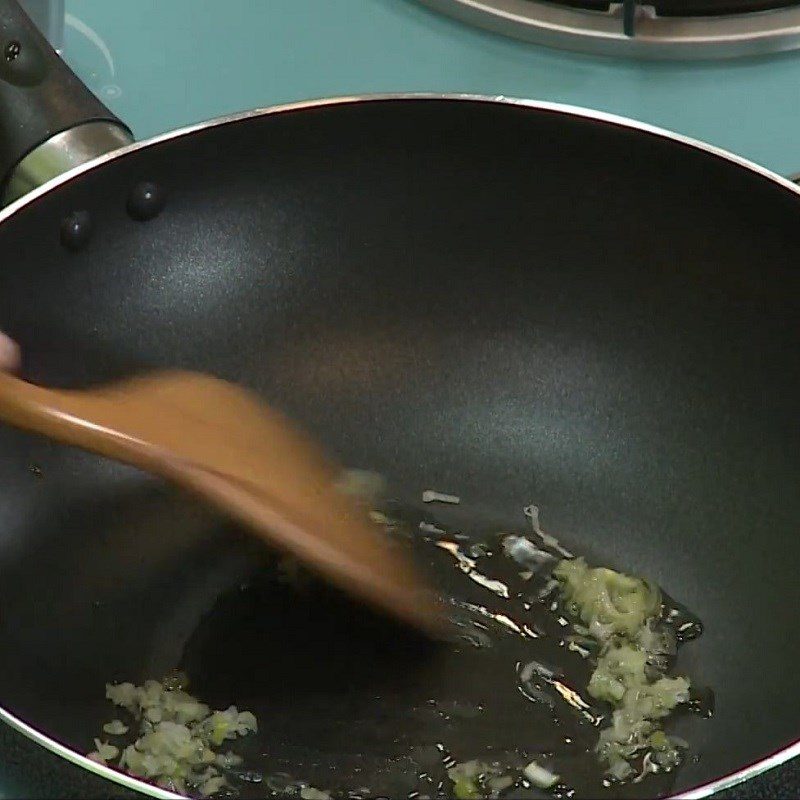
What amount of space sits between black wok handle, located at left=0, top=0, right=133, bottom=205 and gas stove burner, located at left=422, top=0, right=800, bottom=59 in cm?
49

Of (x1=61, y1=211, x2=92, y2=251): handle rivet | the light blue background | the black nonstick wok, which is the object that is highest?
the light blue background

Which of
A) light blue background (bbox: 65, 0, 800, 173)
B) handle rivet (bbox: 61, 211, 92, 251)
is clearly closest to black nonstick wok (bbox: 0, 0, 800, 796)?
handle rivet (bbox: 61, 211, 92, 251)

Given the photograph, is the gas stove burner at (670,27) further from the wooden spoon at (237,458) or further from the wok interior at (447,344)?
the wooden spoon at (237,458)

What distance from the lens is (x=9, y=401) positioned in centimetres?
86

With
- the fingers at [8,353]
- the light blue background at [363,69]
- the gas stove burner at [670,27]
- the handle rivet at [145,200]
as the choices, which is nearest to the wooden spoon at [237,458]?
the fingers at [8,353]

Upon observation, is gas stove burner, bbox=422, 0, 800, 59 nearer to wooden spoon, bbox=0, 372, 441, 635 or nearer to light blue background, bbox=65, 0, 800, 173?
light blue background, bbox=65, 0, 800, 173

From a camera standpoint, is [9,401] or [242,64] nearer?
[9,401]

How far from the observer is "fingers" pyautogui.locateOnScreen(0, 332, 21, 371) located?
0.91 m

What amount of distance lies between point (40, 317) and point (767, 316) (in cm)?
59

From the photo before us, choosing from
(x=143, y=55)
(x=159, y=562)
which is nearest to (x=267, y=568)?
(x=159, y=562)

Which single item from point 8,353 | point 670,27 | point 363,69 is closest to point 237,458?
point 8,353

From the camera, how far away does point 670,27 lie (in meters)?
1.28

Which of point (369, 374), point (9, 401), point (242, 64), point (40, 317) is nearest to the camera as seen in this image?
point (9, 401)

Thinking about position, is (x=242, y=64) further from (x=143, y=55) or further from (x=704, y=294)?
(x=704, y=294)
